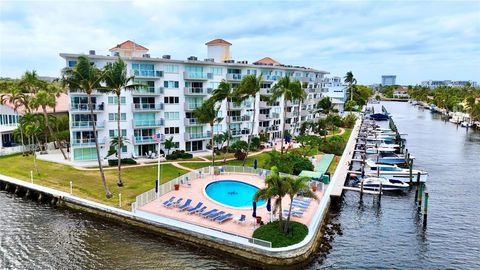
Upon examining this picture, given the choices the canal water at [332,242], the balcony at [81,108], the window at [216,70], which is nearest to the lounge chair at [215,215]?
the canal water at [332,242]

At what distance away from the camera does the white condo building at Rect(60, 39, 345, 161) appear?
5534 cm

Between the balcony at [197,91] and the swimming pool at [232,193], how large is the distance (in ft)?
74.3

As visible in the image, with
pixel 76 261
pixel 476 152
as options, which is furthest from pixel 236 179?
pixel 476 152

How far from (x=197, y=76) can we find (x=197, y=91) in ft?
8.73

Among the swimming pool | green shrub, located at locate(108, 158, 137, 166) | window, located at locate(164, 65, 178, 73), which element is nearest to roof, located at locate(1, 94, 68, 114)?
green shrub, located at locate(108, 158, 137, 166)

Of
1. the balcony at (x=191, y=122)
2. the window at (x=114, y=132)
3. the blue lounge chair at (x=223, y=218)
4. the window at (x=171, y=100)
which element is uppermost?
the window at (x=171, y=100)

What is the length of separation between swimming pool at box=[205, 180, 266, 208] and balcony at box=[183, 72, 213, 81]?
Answer: 23.9 m

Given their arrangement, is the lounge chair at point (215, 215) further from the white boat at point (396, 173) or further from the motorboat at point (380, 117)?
the motorboat at point (380, 117)

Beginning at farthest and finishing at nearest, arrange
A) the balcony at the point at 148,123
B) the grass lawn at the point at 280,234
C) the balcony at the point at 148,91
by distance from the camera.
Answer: the balcony at the point at 148,123 < the balcony at the point at 148,91 < the grass lawn at the point at 280,234

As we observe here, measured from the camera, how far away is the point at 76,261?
92.0ft

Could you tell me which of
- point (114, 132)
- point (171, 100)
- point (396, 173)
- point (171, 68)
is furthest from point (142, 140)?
point (396, 173)

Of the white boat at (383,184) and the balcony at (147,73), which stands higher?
the balcony at (147,73)

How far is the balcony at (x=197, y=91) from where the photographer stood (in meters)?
62.7

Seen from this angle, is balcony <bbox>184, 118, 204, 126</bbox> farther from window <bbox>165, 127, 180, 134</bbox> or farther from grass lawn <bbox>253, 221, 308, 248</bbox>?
grass lawn <bbox>253, 221, 308, 248</bbox>
